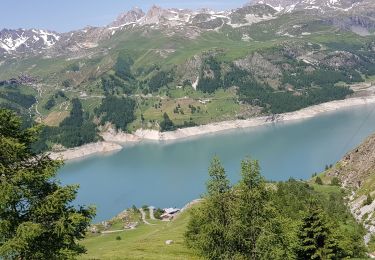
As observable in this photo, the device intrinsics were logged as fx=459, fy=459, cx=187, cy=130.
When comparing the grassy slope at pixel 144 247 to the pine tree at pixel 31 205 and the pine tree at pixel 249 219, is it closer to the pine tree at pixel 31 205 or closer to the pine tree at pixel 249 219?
the pine tree at pixel 249 219

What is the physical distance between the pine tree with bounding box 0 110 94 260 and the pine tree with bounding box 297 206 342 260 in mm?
19365

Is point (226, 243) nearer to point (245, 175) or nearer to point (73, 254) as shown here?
point (245, 175)

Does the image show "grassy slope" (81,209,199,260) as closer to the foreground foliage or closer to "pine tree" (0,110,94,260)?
the foreground foliage

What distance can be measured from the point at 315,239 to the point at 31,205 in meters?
Result: 22.8

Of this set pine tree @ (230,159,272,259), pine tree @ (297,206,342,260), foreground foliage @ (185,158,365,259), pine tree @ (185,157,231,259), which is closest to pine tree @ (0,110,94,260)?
pine tree @ (185,157,231,259)

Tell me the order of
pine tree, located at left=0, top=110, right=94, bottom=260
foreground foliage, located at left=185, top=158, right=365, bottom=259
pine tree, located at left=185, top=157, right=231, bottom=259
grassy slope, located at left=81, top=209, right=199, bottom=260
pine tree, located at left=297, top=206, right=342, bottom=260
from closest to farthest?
1. pine tree, located at left=0, top=110, right=94, bottom=260
2. foreground foliage, located at left=185, top=158, right=365, bottom=259
3. pine tree, located at left=185, top=157, right=231, bottom=259
4. pine tree, located at left=297, top=206, right=342, bottom=260
5. grassy slope, located at left=81, top=209, right=199, bottom=260

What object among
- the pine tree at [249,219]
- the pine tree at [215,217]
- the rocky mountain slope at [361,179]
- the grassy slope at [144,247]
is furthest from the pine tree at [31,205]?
the rocky mountain slope at [361,179]

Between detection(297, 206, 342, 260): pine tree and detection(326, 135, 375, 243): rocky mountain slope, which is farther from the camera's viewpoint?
detection(326, 135, 375, 243): rocky mountain slope

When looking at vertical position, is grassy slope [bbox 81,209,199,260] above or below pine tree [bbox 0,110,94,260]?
below

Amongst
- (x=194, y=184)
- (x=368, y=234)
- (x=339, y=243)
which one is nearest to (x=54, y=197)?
(x=339, y=243)

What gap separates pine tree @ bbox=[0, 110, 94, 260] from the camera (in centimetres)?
2002

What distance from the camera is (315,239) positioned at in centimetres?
3541

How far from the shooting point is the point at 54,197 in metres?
20.7

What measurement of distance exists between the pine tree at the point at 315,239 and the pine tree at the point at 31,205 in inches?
762
